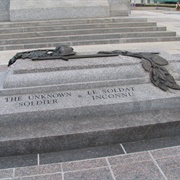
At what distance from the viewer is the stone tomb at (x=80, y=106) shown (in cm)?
320

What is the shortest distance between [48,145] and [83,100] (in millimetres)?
776

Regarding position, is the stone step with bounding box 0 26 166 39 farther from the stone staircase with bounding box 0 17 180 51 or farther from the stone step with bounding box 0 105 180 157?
the stone step with bounding box 0 105 180 157

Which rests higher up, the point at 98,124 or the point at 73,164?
the point at 98,124

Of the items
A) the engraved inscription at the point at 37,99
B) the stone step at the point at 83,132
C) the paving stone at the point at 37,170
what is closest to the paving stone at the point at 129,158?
the stone step at the point at 83,132

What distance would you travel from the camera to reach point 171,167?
9.40ft

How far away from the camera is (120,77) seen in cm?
391

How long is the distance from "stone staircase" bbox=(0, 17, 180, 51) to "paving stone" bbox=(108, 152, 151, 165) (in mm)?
6963

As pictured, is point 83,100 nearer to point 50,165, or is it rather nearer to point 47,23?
point 50,165

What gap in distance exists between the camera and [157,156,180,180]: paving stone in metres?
2.73

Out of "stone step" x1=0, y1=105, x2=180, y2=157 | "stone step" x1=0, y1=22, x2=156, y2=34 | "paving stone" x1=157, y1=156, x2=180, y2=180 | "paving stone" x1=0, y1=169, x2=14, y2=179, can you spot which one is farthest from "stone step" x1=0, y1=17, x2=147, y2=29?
"paving stone" x1=157, y1=156, x2=180, y2=180

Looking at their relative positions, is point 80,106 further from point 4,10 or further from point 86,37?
point 4,10

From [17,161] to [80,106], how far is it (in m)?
1.02

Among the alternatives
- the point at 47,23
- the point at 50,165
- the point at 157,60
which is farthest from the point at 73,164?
the point at 47,23

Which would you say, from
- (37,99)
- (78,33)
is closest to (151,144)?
(37,99)
